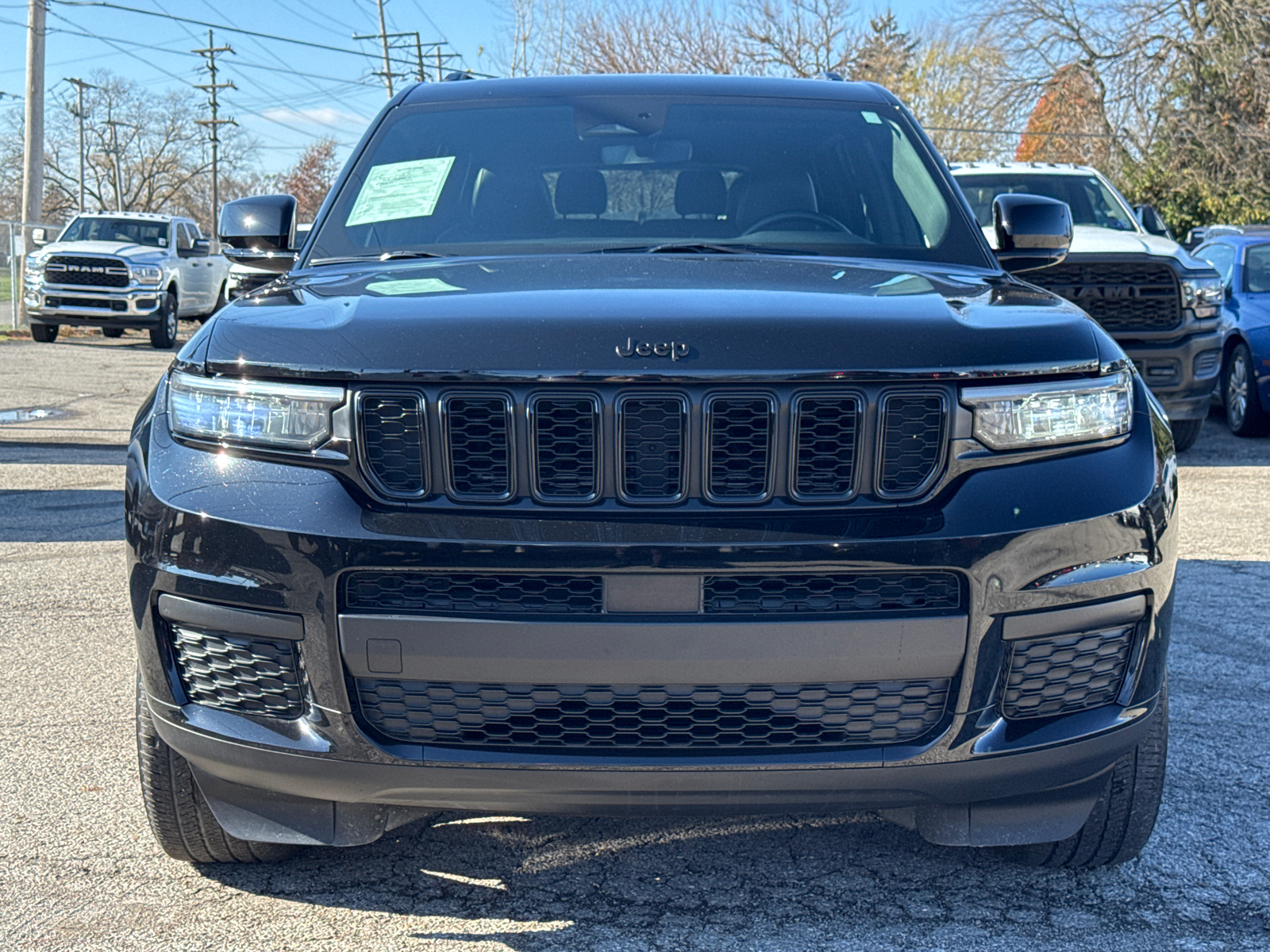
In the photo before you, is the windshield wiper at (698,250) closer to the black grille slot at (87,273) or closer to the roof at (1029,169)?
the roof at (1029,169)

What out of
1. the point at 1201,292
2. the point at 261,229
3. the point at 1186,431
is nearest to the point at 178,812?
the point at 261,229

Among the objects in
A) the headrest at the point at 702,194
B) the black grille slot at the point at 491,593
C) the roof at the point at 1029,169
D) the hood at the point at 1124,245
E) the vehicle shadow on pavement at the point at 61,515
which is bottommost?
the vehicle shadow on pavement at the point at 61,515

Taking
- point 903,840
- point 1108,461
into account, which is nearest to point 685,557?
point 1108,461

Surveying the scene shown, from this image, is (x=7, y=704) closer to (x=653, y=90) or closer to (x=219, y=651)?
(x=219, y=651)

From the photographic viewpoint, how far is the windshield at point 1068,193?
1040 centimetres

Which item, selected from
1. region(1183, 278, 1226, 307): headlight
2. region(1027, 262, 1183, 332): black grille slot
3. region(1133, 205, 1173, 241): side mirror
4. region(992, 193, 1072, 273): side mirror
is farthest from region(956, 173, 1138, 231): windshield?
region(992, 193, 1072, 273): side mirror

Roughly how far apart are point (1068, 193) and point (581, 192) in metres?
8.17

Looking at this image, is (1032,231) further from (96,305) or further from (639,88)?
(96,305)

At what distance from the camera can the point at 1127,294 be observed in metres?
8.80

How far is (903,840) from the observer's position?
308cm

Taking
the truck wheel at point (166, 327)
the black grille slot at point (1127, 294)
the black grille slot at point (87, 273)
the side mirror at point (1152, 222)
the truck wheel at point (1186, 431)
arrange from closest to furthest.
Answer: the black grille slot at point (1127, 294) → the truck wheel at point (1186, 431) → the side mirror at point (1152, 222) → the black grille slot at point (87, 273) → the truck wheel at point (166, 327)

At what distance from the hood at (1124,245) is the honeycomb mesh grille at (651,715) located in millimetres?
6818

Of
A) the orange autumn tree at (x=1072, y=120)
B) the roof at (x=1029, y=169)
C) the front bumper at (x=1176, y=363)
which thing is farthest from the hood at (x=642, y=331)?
the orange autumn tree at (x=1072, y=120)

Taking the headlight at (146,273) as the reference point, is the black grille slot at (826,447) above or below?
above
